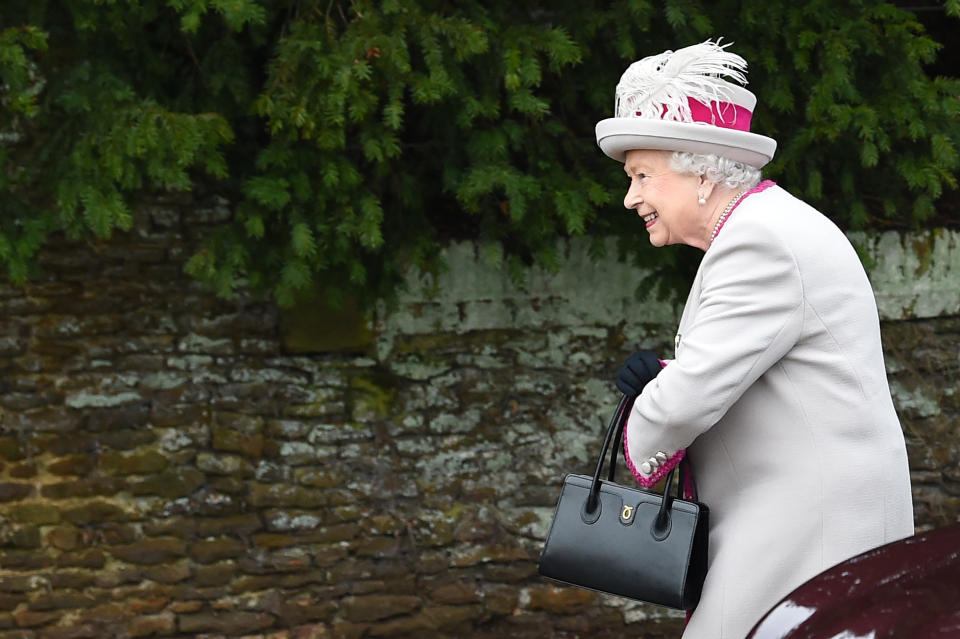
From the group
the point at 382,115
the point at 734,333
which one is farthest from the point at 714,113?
the point at 382,115

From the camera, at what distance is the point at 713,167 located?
2119 mm

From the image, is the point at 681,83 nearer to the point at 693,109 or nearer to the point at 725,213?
the point at 693,109

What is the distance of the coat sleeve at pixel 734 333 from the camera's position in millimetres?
1917

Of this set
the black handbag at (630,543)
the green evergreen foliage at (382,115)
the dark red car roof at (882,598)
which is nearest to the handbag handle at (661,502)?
the black handbag at (630,543)

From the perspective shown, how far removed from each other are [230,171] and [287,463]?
135 cm

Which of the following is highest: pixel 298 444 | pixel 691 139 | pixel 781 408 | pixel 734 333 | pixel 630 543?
pixel 691 139

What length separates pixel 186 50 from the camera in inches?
167

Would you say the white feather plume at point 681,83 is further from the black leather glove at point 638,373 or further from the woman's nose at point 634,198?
the black leather glove at point 638,373

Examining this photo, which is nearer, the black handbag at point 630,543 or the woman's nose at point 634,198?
the black handbag at point 630,543

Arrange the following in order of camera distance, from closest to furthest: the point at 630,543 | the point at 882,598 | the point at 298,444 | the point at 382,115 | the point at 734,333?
the point at 882,598, the point at 734,333, the point at 630,543, the point at 382,115, the point at 298,444

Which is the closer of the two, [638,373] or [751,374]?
[751,374]

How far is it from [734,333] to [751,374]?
9 cm

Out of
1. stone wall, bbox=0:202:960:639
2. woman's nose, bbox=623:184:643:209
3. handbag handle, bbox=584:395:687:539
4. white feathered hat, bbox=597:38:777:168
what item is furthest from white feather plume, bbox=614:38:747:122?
stone wall, bbox=0:202:960:639

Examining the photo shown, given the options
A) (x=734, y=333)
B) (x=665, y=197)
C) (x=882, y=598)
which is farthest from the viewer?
(x=665, y=197)
